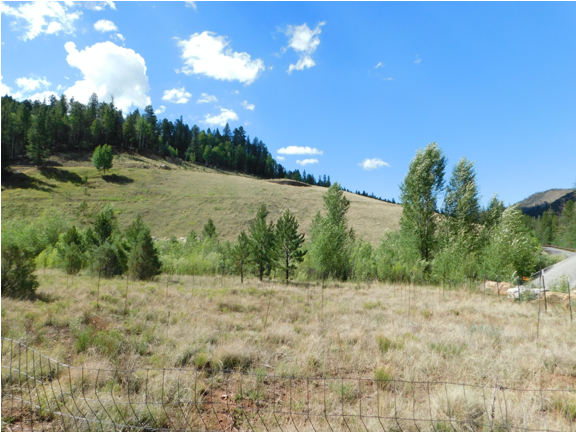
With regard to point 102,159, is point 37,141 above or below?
above

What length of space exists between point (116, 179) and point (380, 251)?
51.8m

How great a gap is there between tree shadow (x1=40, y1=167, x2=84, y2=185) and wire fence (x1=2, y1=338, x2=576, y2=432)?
57134 millimetres

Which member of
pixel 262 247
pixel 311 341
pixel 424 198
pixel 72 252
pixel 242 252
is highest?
pixel 424 198

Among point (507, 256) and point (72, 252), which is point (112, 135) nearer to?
point (72, 252)

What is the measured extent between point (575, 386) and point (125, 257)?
18632 millimetres

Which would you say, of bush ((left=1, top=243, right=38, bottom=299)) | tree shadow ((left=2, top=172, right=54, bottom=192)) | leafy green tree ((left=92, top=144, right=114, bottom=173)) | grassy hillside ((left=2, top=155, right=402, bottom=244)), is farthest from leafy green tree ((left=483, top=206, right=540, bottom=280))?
leafy green tree ((left=92, top=144, right=114, bottom=173))

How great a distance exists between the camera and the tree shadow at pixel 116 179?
55219 mm

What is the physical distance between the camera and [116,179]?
5634 centimetres

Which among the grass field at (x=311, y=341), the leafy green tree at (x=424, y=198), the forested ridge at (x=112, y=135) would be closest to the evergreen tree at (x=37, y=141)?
the forested ridge at (x=112, y=135)

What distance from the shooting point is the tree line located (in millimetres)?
17312

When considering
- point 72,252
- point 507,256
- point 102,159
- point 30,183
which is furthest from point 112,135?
point 507,256

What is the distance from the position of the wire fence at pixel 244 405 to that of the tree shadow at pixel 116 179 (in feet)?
190

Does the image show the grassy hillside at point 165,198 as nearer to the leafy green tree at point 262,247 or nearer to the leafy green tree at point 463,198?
the leafy green tree at point 463,198

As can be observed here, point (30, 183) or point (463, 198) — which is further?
point (30, 183)
